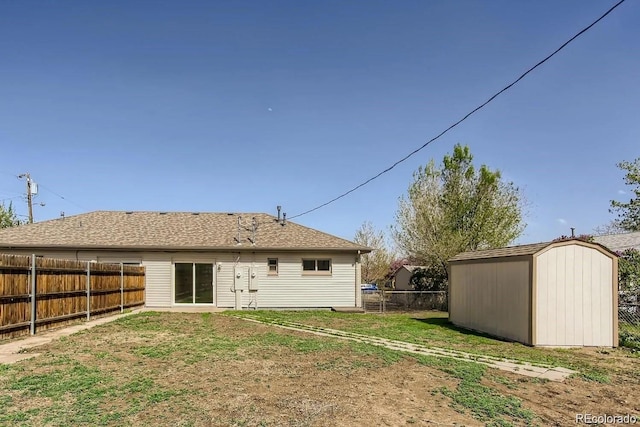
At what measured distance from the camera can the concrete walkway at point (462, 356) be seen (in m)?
7.02

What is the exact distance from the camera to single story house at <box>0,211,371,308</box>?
57.4ft

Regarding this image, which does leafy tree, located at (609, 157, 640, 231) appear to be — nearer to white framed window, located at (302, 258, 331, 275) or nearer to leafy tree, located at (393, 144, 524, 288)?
leafy tree, located at (393, 144, 524, 288)

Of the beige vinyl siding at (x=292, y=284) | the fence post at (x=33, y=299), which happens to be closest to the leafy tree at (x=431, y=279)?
the beige vinyl siding at (x=292, y=284)

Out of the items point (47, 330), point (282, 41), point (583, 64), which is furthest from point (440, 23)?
point (47, 330)

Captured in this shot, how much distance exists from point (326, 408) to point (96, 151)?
61.2ft

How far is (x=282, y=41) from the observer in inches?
528

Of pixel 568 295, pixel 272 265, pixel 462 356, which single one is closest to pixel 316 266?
pixel 272 265

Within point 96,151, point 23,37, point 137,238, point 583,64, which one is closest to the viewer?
point 583,64

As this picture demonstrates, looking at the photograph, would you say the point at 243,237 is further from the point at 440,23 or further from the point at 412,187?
the point at 440,23

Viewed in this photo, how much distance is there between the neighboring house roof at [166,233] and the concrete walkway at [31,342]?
5.83 metres

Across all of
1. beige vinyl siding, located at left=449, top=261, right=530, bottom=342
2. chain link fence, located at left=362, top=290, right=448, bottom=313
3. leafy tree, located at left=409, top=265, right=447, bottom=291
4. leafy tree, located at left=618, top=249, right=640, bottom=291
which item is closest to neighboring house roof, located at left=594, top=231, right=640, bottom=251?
leafy tree, located at left=618, top=249, right=640, bottom=291

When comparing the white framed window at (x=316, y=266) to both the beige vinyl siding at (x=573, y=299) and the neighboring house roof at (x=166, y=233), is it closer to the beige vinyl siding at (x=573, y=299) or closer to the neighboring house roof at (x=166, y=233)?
the neighboring house roof at (x=166, y=233)

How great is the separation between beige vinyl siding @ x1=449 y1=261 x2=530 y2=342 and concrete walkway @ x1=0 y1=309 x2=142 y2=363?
10.6 metres

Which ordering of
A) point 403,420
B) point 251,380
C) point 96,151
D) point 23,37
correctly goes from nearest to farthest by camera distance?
point 403,420 → point 251,380 → point 23,37 → point 96,151
